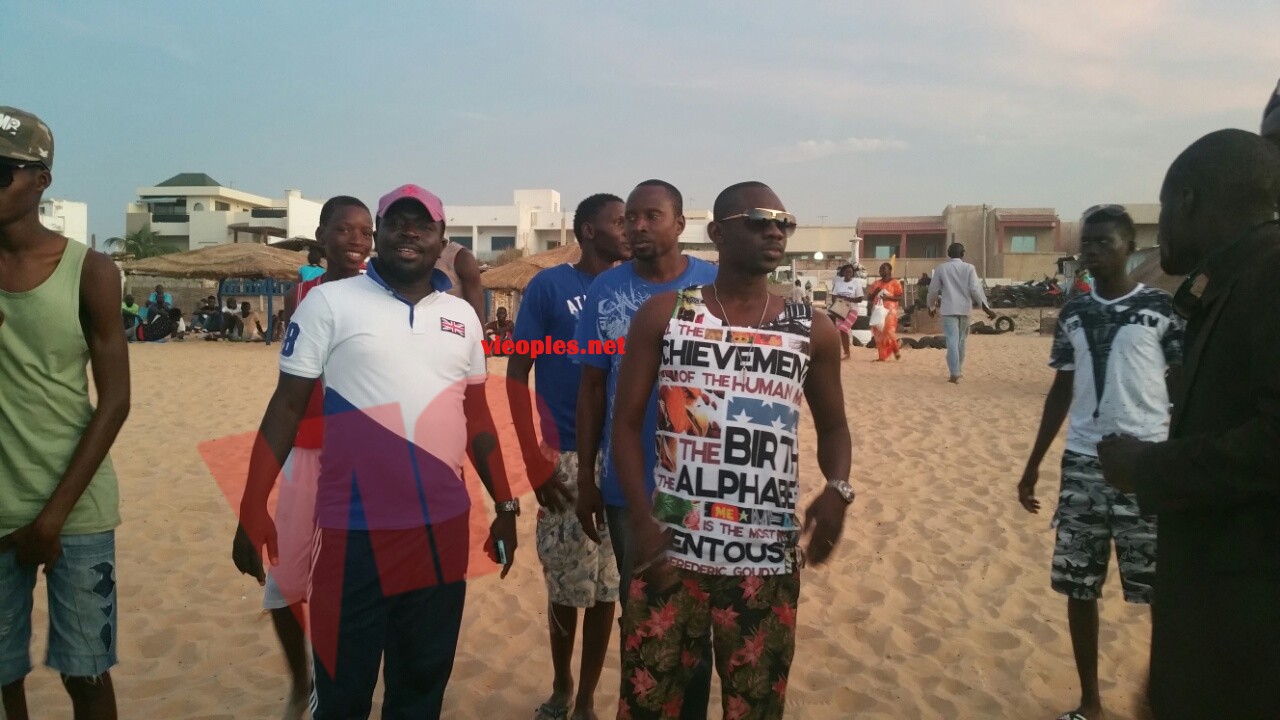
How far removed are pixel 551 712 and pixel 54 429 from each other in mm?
2076

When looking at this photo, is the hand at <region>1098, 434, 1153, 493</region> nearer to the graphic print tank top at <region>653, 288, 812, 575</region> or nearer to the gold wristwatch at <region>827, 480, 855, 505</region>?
the gold wristwatch at <region>827, 480, 855, 505</region>

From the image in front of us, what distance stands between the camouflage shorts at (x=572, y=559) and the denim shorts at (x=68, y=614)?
158cm

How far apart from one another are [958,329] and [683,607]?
11.0 metres

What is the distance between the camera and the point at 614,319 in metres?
3.16

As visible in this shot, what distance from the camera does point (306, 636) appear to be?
11.5 ft

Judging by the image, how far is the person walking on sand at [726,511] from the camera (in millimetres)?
2312

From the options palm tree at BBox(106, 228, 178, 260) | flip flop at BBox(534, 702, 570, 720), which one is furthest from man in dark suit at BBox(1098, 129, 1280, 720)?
palm tree at BBox(106, 228, 178, 260)

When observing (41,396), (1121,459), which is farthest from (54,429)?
(1121,459)

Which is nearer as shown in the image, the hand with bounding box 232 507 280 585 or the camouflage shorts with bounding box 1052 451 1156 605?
the hand with bounding box 232 507 280 585

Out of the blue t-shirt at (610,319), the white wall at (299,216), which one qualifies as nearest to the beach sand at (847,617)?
the blue t-shirt at (610,319)

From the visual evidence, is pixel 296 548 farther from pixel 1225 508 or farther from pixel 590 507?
pixel 1225 508

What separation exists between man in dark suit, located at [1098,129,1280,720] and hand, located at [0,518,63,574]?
9.19 feet

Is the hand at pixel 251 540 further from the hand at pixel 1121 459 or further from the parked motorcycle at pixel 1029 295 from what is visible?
the parked motorcycle at pixel 1029 295

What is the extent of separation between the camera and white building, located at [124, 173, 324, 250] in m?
54.5
